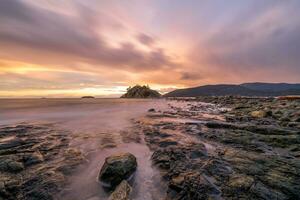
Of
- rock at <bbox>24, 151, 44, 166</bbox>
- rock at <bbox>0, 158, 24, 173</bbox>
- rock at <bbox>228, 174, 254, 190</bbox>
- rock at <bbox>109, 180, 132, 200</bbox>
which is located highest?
rock at <bbox>0, 158, 24, 173</bbox>

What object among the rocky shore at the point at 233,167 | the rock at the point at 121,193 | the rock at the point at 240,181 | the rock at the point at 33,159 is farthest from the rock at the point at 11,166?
the rock at the point at 240,181

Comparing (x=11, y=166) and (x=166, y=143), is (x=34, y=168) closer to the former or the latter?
(x=11, y=166)

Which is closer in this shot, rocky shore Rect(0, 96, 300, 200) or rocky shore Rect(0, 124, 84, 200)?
rocky shore Rect(0, 96, 300, 200)

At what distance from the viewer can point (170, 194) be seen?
162 inches

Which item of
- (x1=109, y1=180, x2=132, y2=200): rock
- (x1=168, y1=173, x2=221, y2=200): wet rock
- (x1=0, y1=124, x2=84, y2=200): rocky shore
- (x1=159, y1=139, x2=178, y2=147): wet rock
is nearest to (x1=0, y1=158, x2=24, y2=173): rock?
(x1=0, y1=124, x2=84, y2=200): rocky shore

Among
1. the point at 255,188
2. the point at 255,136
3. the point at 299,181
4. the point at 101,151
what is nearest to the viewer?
the point at 255,188

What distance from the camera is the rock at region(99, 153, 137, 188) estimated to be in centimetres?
466

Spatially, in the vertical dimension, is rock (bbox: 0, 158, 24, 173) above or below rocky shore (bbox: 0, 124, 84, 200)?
above

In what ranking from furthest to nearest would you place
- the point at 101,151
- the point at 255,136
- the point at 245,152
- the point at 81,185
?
the point at 255,136
the point at 101,151
the point at 245,152
the point at 81,185

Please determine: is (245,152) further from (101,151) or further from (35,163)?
(35,163)

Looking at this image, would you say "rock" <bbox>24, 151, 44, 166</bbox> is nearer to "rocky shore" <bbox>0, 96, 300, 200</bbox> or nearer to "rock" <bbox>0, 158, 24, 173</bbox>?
"rocky shore" <bbox>0, 96, 300, 200</bbox>

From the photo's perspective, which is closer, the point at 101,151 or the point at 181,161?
the point at 181,161

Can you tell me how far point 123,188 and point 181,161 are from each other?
7.57ft

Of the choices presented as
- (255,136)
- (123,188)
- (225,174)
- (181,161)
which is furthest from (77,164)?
(255,136)
